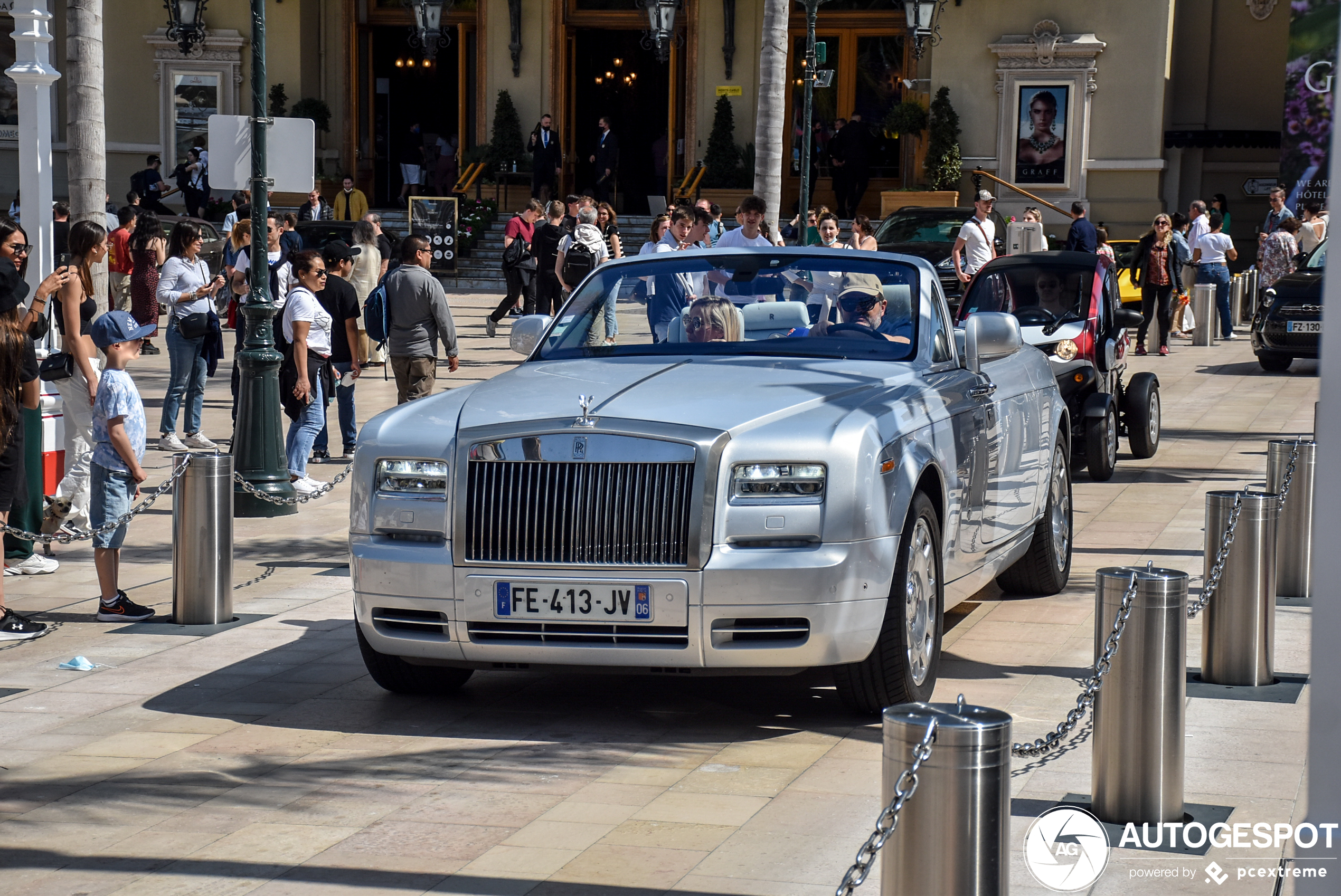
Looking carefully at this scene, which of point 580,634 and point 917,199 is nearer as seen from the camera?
point 580,634

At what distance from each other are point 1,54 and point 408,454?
37295 millimetres

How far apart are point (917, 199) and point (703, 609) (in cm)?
2766

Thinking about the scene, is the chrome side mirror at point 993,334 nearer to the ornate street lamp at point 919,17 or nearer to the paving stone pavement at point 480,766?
the paving stone pavement at point 480,766

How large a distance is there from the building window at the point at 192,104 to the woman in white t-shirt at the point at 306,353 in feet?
83.4

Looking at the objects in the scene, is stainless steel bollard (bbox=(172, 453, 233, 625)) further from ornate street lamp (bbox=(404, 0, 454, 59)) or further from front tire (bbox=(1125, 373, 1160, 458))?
ornate street lamp (bbox=(404, 0, 454, 59))

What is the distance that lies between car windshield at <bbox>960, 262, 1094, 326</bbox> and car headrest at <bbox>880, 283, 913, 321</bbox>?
6.77 meters

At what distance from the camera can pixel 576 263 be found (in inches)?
753

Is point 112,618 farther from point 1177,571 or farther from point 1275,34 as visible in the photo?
point 1275,34

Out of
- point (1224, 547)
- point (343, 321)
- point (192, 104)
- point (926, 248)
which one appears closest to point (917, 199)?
point (926, 248)

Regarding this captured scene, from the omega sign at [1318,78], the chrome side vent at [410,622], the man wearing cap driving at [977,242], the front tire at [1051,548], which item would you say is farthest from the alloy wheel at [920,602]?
the omega sign at [1318,78]

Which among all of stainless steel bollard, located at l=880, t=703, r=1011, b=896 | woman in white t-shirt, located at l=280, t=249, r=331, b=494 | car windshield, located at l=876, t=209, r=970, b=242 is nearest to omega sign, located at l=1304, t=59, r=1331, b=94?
car windshield, located at l=876, t=209, r=970, b=242

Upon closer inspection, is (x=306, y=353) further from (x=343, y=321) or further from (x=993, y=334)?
(x=993, y=334)

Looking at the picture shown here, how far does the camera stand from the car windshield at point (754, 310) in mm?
7461

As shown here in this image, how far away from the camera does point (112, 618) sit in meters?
8.47
